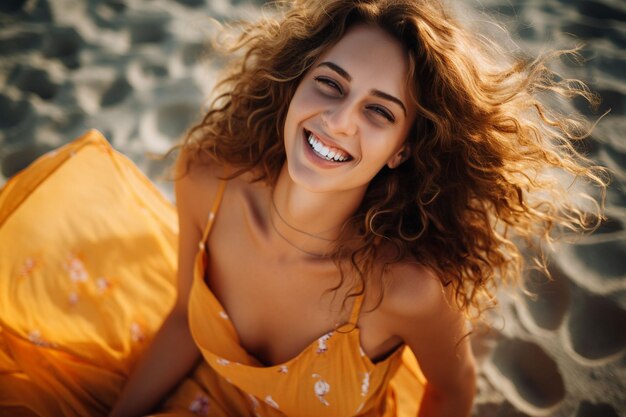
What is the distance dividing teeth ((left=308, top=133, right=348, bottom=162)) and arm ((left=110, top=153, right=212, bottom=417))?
56 centimetres

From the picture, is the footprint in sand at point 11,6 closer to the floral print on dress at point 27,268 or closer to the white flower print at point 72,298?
the floral print on dress at point 27,268

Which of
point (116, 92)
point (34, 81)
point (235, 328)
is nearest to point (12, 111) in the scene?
point (34, 81)

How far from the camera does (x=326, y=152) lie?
1415 mm

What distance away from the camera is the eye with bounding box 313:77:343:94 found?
1.44m

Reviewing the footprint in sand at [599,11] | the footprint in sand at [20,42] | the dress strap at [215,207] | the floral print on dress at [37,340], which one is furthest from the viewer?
the footprint in sand at [599,11]

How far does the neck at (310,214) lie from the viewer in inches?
63.4

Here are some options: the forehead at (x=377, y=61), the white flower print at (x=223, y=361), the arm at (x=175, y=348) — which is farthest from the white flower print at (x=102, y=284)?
the forehead at (x=377, y=61)

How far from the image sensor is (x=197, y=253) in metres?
1.87

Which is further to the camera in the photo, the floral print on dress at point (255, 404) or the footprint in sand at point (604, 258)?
the footprint in sand at point (604, 258)

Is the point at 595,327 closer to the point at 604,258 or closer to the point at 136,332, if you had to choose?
the point at 604,258

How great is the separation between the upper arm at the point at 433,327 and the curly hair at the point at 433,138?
6cm

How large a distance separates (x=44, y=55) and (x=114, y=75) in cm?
49

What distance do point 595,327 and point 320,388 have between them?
1221 millimetres

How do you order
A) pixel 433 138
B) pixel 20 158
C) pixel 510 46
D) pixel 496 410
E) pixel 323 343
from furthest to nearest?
pixel 20 158 < pixel 510 46 < pixel 496 410 < pixel 323 343 < pixel 433 138
